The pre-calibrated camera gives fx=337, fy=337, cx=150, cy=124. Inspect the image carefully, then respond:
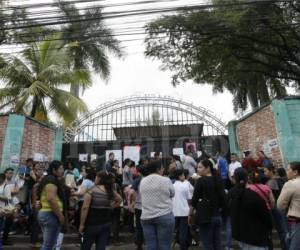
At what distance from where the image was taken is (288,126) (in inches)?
362

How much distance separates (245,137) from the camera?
1109 cm

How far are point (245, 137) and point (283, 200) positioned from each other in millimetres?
6978

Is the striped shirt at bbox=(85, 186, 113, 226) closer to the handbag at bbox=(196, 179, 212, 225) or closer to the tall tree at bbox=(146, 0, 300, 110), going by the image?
the handbag at bbox=(196, 179, 212, 225)

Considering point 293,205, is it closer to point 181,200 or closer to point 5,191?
point 181,200

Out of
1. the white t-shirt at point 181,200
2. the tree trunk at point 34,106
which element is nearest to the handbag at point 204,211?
the white t-shirt at point 181,200

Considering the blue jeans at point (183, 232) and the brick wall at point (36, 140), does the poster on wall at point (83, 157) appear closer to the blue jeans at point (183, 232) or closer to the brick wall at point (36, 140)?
the brick wall at point (36, 140)

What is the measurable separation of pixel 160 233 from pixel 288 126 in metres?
6.26

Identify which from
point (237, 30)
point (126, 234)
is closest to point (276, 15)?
point (237, 30)

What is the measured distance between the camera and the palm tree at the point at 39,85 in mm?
12939

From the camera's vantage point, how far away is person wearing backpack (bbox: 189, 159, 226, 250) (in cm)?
446

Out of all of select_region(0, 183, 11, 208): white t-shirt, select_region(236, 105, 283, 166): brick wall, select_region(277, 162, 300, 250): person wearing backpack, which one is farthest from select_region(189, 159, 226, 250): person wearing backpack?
select_region(236, 105, 283, 166): brick wall

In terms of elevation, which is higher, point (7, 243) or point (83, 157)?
point (83, 157)

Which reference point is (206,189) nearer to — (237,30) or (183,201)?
(183,201)

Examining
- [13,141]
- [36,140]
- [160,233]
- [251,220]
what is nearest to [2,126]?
[13,141]
